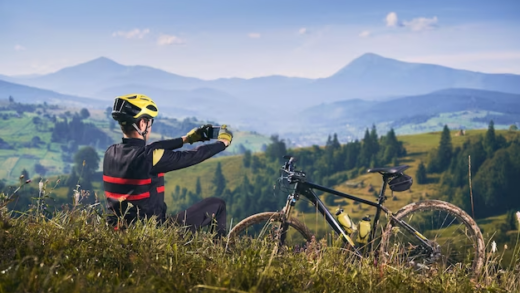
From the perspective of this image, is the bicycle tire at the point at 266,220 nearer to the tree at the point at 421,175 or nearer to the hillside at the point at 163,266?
the hillside at the point at 163,266

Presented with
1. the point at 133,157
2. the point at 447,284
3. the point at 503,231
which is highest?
the point at 133,157

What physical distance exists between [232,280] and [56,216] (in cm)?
236

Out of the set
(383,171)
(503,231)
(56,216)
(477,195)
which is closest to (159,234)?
(56,216)

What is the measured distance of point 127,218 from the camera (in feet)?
19.1

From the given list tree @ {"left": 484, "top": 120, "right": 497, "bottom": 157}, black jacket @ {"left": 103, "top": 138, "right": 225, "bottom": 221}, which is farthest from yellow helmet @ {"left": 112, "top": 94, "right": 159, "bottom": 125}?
tree @ {"left": 484, "top": 120, "right": 497, "bottom": 157}

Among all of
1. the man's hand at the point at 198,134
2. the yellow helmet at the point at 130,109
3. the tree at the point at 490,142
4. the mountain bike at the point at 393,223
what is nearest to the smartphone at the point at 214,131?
the man's hand at the point at 198,134

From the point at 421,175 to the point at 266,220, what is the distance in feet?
641

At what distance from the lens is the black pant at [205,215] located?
617 cm

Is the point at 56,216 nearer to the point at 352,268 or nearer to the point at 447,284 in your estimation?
the point at 352,268

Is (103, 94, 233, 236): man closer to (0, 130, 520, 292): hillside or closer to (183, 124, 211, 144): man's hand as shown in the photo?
(183, 124, 211, 144): man's hand

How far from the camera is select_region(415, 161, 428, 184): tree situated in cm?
19212

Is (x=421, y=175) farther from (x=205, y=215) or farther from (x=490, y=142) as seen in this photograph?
(x=205, y=215)

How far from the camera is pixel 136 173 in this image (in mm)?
5742

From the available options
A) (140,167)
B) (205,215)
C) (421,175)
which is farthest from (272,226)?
(421,175)
